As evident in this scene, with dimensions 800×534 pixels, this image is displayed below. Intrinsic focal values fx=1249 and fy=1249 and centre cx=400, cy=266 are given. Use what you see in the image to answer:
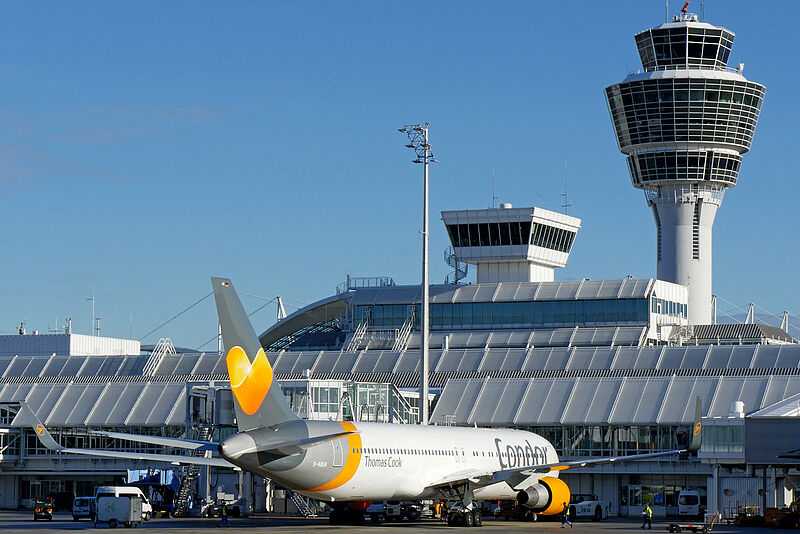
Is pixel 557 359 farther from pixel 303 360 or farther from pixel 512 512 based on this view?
pixel 512 512

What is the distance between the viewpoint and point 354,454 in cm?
5322

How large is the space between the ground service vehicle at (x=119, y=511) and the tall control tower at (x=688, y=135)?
251 feet

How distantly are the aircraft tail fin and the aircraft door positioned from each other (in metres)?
4.20

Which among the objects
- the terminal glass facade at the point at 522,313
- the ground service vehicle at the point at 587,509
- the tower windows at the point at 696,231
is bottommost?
the ground service vehicle at the point at 587,509

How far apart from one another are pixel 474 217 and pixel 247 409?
220 ft

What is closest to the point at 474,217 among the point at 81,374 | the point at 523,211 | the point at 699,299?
the point at 523,211

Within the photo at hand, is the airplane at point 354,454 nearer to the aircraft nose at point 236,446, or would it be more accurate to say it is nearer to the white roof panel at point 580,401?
the aircraft nose at point 236,446

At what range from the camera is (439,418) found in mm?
84938

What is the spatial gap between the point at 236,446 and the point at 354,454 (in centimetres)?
781

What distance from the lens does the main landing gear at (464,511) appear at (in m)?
59.8

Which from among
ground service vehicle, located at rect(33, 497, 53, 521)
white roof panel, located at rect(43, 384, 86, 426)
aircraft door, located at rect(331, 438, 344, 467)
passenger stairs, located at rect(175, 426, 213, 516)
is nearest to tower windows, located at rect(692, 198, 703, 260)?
white roof panel, located at rect(43, 384, 86, 426)

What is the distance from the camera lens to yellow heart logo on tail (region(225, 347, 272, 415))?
47438 mm

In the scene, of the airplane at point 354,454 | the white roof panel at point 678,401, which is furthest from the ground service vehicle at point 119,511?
the white roof panel at point 678,401

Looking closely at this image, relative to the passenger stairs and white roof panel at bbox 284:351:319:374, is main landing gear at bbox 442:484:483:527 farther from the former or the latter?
white roof panel at bbox 284:351:319:374
